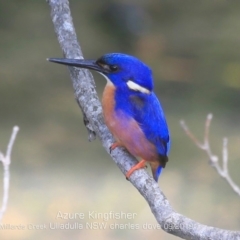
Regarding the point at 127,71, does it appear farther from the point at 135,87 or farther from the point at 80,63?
the point at 80,63

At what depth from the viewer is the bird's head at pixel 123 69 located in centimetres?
247

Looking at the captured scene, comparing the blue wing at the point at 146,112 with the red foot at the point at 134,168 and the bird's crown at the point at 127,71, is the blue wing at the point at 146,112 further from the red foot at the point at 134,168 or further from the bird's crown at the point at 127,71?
the red foot at the point at 134,168

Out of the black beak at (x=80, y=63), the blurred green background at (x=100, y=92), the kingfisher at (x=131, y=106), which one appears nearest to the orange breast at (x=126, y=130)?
the kingfisher at (x=131, y=106)

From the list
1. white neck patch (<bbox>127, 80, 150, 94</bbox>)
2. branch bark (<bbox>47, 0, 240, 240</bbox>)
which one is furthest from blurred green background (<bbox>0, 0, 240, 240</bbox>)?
white neck patch (<bbox>127, 80, 150, 94</bbox>)

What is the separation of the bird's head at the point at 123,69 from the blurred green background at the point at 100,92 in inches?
78.6

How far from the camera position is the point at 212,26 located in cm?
733

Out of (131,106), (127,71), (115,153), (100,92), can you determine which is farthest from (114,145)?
(100,92)

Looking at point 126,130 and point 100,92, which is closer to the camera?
point 126,130

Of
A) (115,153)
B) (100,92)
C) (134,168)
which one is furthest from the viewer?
(100,92)

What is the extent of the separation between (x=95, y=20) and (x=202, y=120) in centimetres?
218

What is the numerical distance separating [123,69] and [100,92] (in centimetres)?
315

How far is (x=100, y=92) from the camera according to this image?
5629mm

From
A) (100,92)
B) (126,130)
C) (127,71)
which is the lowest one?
(126,130)

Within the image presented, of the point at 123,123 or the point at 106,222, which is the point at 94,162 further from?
the point at 123,123
